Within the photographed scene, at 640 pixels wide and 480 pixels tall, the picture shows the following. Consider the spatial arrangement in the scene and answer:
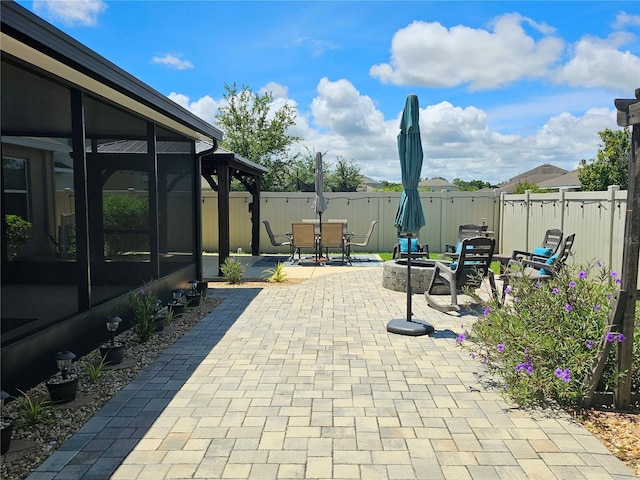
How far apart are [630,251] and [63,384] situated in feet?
13.2

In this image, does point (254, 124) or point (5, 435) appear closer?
point (5, 435)

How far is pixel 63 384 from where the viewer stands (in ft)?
10.7

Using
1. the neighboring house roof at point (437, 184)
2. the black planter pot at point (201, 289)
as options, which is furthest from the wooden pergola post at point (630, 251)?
the neighboring house roof at point (437, 184)

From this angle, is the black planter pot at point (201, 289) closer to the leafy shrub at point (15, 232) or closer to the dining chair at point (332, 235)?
the leafy shrub at point (15, 232)

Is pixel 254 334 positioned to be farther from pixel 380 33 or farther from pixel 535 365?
pixel 380 33

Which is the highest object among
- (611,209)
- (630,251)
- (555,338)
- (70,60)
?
(70,60)

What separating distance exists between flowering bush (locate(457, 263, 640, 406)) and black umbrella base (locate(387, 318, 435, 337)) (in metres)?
1.30

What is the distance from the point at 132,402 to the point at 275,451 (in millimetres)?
1357

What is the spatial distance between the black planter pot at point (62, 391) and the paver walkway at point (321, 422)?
0.29m

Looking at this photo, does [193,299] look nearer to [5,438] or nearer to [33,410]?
[33,410]

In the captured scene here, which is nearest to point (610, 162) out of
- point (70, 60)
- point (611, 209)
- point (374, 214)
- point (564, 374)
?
point (374, 214)

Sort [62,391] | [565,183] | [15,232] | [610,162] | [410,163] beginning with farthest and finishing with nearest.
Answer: [565,183]
[610,162]
[15,232]
[410,163]
[62,391]

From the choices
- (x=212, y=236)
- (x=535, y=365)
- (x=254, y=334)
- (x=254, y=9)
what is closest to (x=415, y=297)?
(x=254, y=334)

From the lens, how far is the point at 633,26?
6.22 meters
